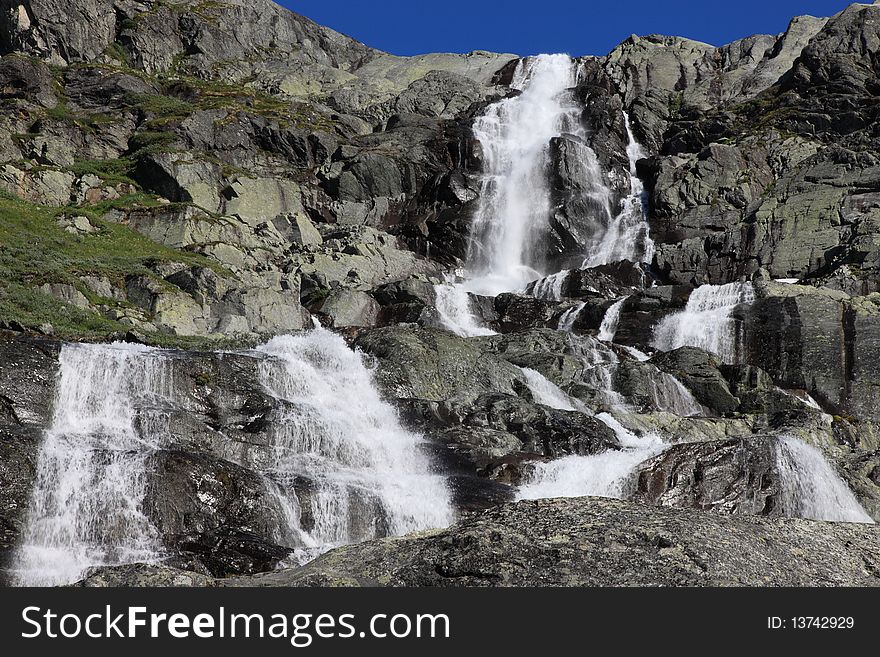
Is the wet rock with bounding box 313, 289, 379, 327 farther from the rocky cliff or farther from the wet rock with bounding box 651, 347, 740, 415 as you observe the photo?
the wet rock with bounding box 651, 347, 740, 415

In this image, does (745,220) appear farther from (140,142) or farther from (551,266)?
(140,142)

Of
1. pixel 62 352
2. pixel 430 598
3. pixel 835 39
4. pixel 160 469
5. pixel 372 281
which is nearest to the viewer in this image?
pixel 430 598

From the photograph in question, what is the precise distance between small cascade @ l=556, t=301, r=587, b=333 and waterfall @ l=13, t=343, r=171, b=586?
2914 cm

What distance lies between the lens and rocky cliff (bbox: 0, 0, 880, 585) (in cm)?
1770

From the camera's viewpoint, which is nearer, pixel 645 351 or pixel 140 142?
pixel 645 351

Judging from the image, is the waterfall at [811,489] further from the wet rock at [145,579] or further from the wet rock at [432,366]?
the wet rock at [145,579]

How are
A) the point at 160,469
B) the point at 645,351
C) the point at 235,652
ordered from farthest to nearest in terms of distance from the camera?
the point at 645,351
the point at 160,469
the point at 235,652

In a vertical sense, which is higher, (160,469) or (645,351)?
(645,351)

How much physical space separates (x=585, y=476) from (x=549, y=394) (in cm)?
1049

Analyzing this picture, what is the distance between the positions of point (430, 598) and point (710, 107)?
87.5 m

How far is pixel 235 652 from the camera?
7383 millimetres

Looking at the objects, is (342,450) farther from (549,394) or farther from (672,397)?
(672,397)

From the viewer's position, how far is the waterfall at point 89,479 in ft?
58.0

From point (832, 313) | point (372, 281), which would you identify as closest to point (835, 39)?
point (832, 313)
